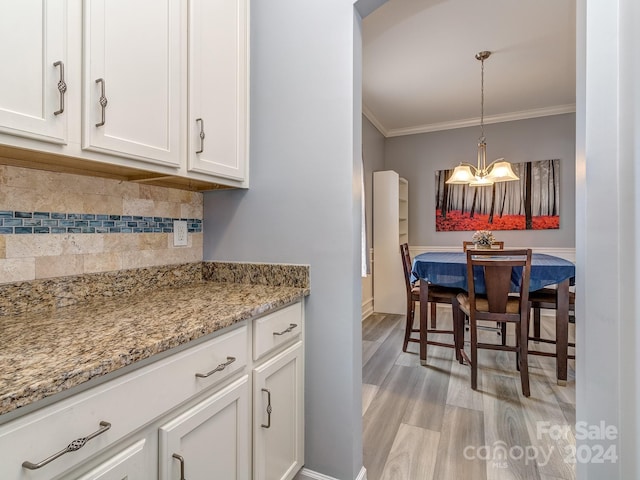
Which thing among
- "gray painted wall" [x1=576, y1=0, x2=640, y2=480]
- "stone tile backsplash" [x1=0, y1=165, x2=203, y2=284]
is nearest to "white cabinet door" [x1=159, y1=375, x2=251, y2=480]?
"stone tile backsplash" [x1=0, y1=165, x2=203, y2=284]

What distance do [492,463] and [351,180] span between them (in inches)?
59.7

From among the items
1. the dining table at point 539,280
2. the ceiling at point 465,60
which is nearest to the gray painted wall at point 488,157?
the ceiling at point 465,60

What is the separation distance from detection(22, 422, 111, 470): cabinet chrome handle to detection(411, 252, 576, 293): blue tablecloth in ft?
8.27

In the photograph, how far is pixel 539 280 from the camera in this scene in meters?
2.52

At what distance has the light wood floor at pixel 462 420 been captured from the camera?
1.59m

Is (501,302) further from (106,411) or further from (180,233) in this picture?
(106,411)

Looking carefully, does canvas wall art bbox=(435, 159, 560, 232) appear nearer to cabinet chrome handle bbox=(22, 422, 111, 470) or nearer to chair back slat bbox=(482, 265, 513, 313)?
chair back slat bbox=(482, 265, 513, 313)

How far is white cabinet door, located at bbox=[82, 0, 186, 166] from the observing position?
951 mm

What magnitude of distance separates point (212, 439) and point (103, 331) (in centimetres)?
43

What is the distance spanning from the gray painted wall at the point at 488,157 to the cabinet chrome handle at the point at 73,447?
186 inches

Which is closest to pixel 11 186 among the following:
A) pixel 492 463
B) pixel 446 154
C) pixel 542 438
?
pixel 492 463

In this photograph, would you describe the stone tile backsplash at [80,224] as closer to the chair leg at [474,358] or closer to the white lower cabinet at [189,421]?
the white lower cabinet at [189,421]

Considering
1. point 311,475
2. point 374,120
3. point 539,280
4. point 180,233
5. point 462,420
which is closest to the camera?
point 311,475

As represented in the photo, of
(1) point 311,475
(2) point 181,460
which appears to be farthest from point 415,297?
(2) point 181,460
